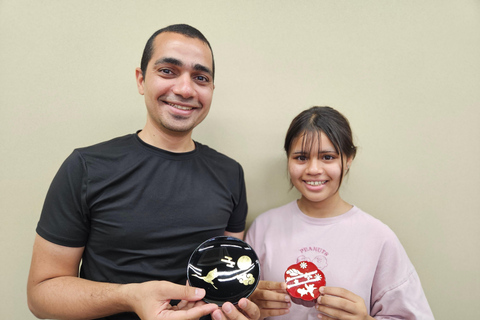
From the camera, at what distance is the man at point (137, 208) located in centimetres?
117

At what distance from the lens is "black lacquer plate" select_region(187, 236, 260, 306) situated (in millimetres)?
1129

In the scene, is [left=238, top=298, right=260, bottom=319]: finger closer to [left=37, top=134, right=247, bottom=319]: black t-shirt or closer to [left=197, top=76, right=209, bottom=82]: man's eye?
[left=37, top=134, right=247, bottom=319]: black t-shirt

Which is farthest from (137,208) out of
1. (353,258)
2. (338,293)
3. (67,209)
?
(353,258)

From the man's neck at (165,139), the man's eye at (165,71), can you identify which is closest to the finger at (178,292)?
the man's neck at (165,139)

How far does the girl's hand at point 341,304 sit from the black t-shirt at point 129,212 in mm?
576

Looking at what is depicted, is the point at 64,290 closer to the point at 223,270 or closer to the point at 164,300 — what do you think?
the point at 164,300

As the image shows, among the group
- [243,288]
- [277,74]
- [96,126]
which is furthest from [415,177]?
[96,126]

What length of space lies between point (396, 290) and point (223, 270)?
2.82ft

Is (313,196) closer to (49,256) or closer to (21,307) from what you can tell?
(49,256)

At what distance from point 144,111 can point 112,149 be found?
501mm

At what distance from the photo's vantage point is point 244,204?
1.57m

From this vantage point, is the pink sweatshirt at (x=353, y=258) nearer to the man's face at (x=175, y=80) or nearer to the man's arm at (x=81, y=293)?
the man's arm at (x=81, y=293)

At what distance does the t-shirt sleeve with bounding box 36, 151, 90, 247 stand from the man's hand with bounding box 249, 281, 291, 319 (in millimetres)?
857

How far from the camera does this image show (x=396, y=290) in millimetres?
1331
